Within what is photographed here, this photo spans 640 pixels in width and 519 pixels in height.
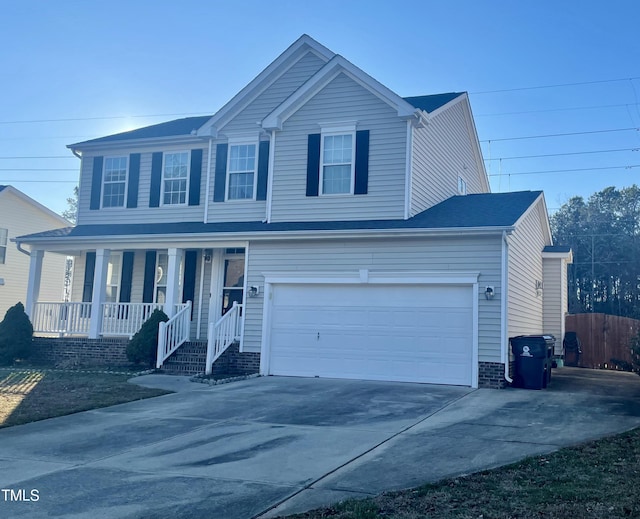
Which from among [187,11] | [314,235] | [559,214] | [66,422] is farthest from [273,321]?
[559,214]

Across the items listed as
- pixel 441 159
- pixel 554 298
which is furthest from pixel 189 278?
pixel 554 298

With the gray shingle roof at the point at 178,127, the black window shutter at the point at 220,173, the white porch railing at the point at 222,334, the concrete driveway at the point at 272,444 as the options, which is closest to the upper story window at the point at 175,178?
the gray shingle roof at the point at 178,127

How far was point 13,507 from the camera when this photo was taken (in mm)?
5578

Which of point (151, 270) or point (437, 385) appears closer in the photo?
point (437, 385)

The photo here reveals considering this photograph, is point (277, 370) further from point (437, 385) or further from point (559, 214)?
point (559, 214)

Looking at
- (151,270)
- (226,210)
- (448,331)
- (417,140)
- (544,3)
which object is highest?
(544,3)

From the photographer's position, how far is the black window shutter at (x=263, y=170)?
16500 millimetres

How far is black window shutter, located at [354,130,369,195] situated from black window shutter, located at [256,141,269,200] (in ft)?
8.79

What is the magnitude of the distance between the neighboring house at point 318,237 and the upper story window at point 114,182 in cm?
7

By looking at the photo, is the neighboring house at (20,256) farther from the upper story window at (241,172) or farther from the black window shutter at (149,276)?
the upper story window at (241,172)

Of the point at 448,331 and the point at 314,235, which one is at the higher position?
the point at 314,235

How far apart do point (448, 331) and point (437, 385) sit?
1171 mm

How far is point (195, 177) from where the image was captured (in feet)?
58.8

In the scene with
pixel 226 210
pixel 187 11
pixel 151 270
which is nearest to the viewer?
pixel 187 11
